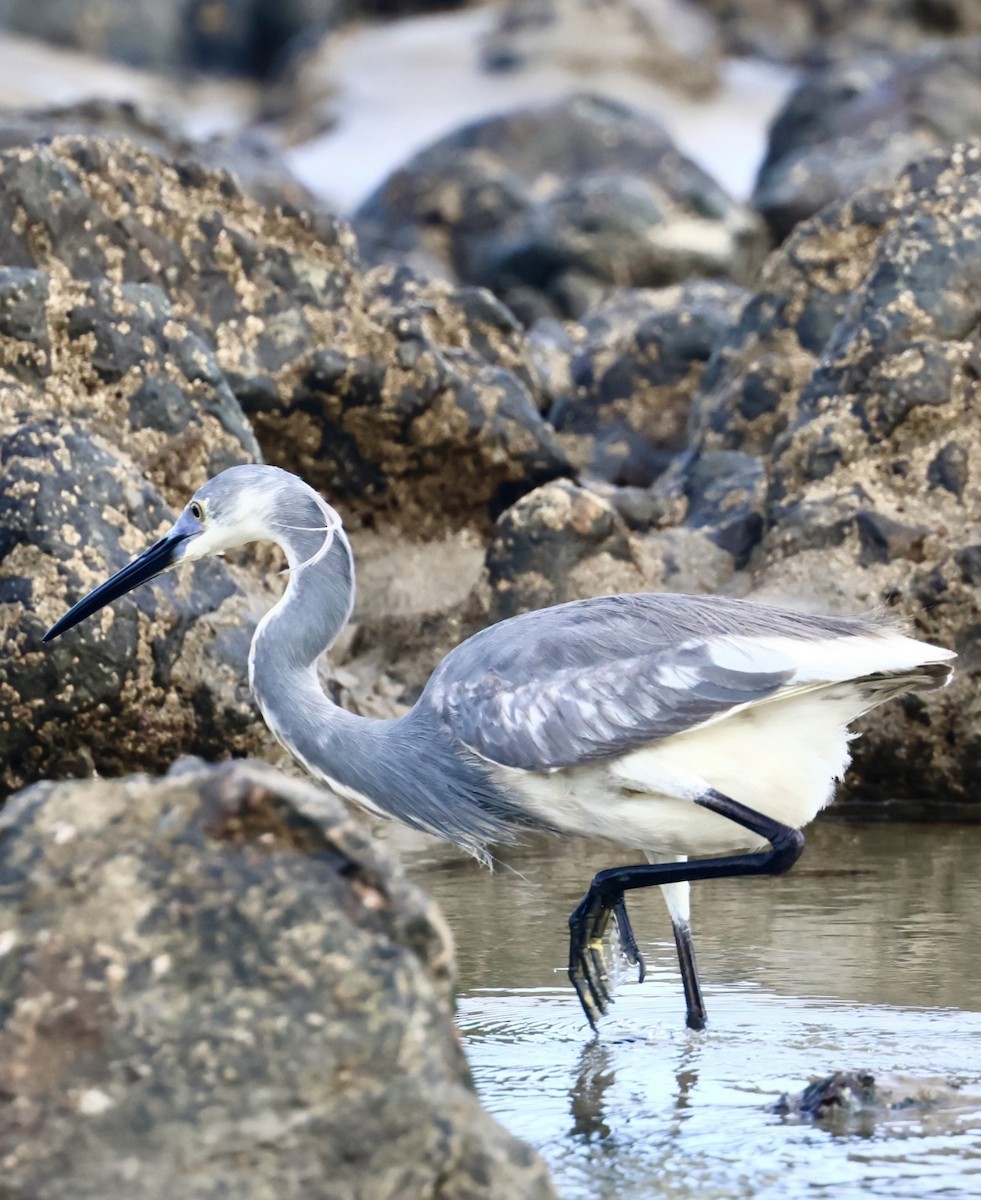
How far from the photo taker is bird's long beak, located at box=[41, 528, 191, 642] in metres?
6.09

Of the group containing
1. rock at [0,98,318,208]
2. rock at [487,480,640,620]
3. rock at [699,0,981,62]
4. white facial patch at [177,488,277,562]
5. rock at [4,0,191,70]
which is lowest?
rock at [487,480,640,620]

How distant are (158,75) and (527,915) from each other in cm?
3580

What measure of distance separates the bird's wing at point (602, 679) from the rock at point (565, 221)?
45.0 feet

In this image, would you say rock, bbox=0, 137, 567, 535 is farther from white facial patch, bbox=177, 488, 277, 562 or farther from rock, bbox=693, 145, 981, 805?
white facial patch, bbox=177, 488, 277, 562

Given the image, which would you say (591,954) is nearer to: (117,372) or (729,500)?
(117,372)

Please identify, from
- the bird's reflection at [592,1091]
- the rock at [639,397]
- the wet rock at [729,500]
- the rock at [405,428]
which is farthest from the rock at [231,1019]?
the rock at [639,397]

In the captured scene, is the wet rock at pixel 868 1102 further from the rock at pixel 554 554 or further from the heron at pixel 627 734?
the rock at pixel 554 554

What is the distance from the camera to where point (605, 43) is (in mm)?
37406

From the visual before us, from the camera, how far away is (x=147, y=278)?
9.47 metres

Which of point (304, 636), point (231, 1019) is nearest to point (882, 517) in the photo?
point (304, 636)

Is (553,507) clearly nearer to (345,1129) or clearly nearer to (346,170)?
(345,1129)

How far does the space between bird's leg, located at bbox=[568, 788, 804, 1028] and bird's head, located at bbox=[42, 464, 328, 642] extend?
1381 mm

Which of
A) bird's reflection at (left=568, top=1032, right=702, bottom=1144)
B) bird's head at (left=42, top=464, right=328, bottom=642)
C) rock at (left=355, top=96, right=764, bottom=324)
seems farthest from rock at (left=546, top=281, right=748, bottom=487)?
bird's reflection at (left=568, top=1032, right=702, bottom=1144)

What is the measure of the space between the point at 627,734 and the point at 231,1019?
2226 millimetres
